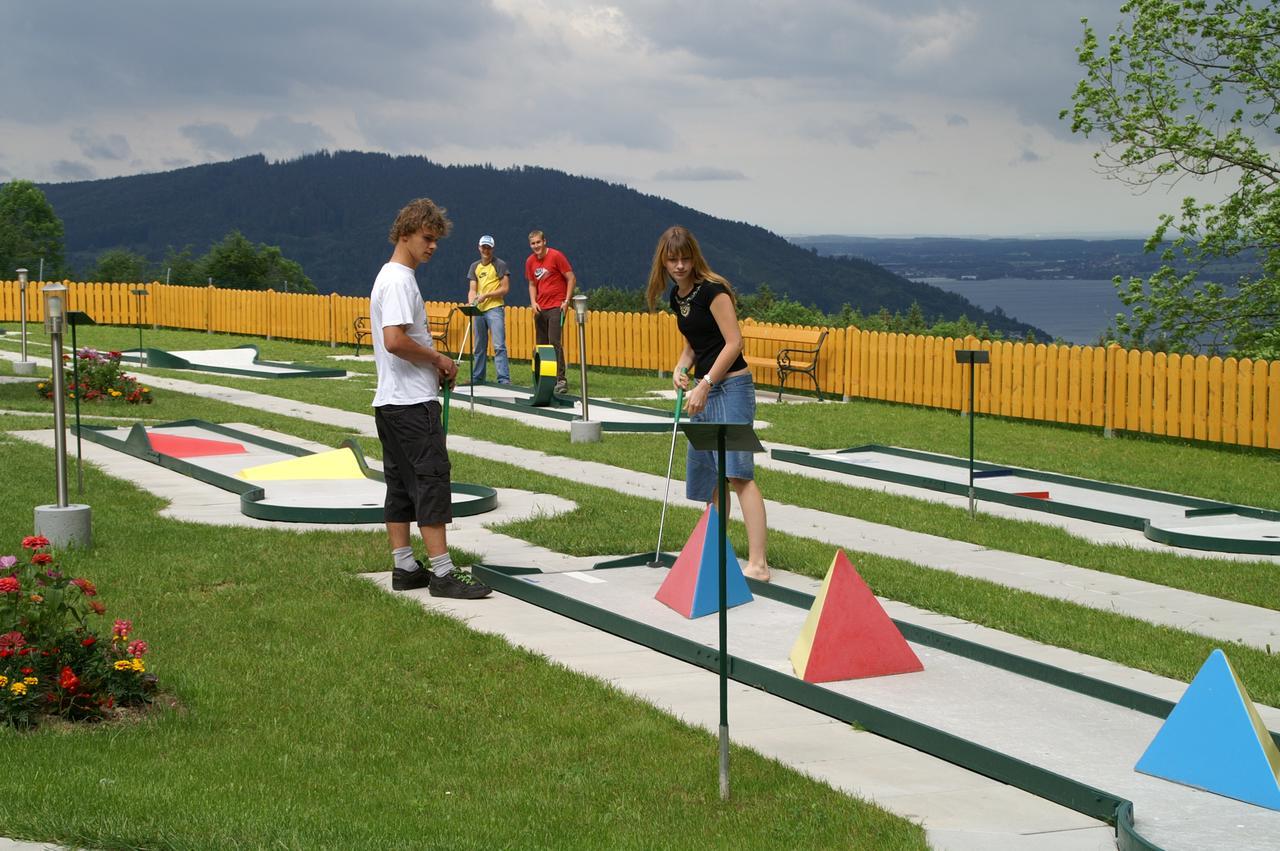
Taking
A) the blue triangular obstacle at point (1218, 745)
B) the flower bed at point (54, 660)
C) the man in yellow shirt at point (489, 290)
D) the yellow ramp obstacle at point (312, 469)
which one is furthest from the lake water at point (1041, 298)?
the flower bed at point (54, 660)

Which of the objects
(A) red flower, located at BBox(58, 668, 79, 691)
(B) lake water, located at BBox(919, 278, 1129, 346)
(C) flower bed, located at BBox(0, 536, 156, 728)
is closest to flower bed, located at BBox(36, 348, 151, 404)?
(C) flower bed, located at BBox(0, 536, 156, 728)

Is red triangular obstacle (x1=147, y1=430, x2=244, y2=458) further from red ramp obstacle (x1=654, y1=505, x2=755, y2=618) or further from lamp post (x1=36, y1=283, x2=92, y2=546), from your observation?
red ramp obstacle (x1=654, y1=505, x2=755, y2=618)

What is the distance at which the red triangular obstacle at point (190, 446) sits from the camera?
12349 mm

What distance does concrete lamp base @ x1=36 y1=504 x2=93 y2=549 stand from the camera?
7758mm

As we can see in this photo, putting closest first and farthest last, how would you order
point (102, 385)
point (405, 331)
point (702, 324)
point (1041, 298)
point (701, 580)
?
point (701, 580) < point (405, 331) < point (702, 324) < point (102, 385) < point (1041, 298)

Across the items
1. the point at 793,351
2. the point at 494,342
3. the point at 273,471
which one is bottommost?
the point at 273,471

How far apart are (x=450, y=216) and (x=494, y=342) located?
9282cm

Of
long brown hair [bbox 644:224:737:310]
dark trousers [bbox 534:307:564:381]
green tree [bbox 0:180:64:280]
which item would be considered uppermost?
green tree [bbox 0:180:64:280]

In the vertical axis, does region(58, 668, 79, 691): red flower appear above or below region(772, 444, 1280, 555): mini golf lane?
above

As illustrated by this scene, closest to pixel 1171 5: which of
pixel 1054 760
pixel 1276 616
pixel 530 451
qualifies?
pixel 530 451

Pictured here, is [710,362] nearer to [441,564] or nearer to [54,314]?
[441,564]

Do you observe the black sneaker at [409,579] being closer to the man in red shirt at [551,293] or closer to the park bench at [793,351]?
the man in red shirt at [551,293]

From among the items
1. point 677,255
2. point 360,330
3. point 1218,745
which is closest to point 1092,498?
point 677,255

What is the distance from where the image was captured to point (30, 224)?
8206 cm
